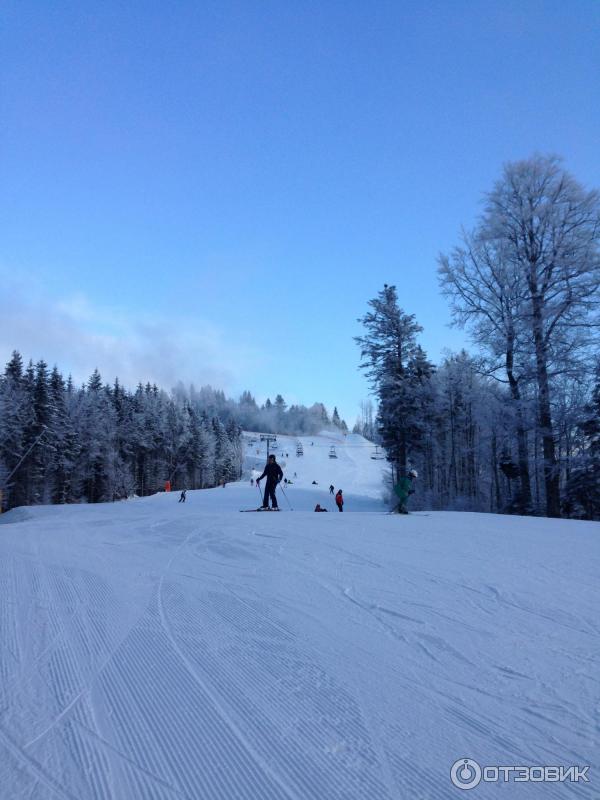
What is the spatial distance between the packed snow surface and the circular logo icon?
39mm

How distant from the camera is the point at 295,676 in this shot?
2.92m

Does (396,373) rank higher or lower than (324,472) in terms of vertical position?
higher

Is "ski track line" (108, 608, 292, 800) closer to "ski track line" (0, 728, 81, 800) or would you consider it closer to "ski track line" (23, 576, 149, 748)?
"ski track line" (23, 576, 149, 748)

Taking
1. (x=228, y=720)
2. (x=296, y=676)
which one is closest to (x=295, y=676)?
(x=296, y=676)

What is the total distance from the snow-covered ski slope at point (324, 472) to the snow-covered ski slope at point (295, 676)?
96.5 ft

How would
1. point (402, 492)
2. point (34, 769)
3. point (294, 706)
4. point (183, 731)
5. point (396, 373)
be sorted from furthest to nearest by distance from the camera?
point (396, 373) < point (402, 492) < point (294, 706) < point (183, 731) < point (34, 769)

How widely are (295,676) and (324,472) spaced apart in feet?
294

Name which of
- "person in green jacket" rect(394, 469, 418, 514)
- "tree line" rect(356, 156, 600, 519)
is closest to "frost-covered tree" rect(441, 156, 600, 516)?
"tree line" rect(356, 156, 600, 519)

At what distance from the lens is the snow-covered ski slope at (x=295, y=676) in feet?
6.77

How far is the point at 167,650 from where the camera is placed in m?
3.34

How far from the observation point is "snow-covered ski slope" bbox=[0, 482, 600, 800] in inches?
81.3

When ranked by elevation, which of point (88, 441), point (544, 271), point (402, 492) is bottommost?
point (402, 492)

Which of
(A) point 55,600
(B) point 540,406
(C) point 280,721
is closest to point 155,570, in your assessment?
(A) point 55,600

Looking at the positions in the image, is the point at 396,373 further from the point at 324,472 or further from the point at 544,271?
the point at 324,472
